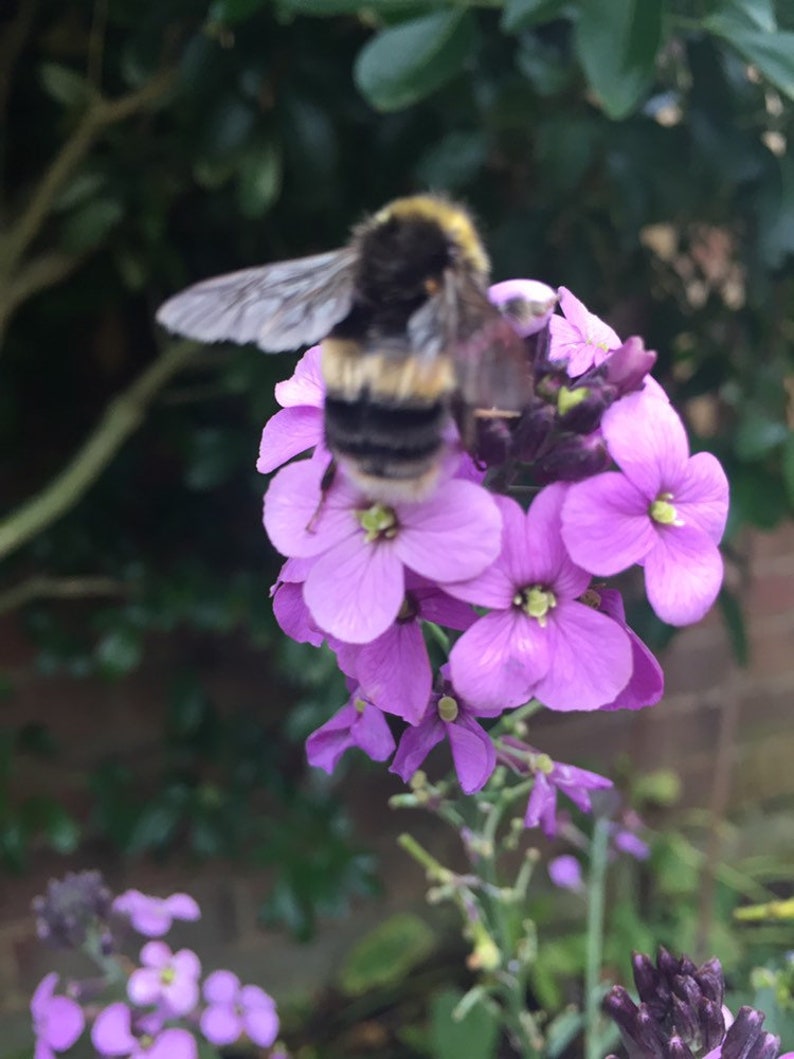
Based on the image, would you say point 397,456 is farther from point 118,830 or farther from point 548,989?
point 548,989

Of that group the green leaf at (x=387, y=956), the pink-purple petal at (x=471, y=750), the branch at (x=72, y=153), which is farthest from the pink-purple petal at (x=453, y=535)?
the green leaf at (x=387, y=956)

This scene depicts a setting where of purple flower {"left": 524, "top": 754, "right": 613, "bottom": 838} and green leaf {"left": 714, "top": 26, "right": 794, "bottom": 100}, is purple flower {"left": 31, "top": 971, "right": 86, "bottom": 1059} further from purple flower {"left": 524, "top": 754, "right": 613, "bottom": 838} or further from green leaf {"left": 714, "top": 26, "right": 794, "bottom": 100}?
green leaf {"left": 714, "top": 26, "right": 794, "bottom": 100}

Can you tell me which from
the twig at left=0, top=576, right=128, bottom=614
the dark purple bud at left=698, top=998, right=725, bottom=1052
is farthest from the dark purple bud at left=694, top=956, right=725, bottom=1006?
the twig at left=0, top=576, right=128, bottom=614

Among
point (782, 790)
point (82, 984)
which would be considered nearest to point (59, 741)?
point (82, 984)

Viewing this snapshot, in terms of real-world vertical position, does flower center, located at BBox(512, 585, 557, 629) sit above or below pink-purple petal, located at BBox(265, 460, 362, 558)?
below

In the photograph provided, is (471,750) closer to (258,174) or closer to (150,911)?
(150,911)

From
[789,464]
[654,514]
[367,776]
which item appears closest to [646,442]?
[654,514]
